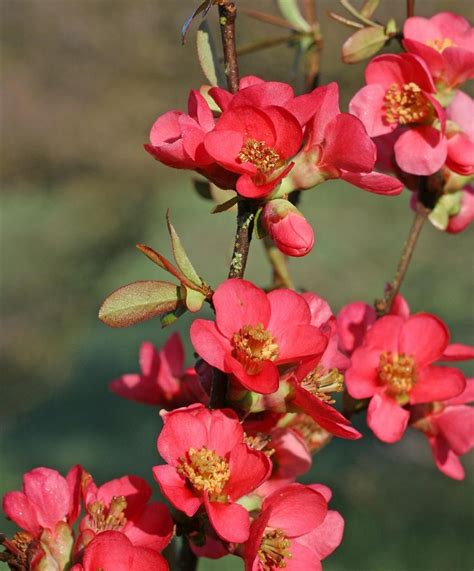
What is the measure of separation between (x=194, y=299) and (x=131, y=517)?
0.46ft

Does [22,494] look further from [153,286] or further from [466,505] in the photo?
[466,505]

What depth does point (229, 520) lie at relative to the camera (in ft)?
1.79

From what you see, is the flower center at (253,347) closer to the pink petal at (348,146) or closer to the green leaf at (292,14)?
the pink petal at (348,146)

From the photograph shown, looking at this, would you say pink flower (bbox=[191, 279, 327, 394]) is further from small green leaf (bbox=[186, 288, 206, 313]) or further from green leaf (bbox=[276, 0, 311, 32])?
green leaf (bbox=[276, 0, 311, 32])

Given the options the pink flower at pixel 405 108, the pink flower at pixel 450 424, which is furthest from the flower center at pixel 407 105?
the pink flower at pixel 450 424

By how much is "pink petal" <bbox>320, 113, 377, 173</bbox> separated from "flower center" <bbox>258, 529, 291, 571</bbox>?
0.73 feet

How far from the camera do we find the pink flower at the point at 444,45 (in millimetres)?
696

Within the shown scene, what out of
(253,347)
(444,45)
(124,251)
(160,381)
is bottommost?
(124,251)

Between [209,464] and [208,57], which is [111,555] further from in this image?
[208,57]

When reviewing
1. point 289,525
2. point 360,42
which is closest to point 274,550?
point 289,525

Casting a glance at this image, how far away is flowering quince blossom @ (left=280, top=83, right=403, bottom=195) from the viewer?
57 centimetres

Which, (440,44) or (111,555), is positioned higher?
(440,44)

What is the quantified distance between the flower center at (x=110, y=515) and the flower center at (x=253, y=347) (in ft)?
0.37

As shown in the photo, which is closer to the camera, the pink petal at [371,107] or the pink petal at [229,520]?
the pink petal at [229,520]
